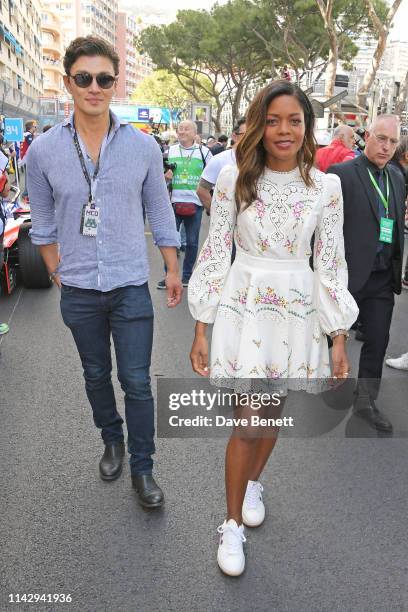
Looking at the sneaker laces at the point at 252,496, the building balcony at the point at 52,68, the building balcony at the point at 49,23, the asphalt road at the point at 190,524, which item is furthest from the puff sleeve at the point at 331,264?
the building balcony at the point at 52,68

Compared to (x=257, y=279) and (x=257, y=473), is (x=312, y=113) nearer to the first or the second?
(x=257, y=279)

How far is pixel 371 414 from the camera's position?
3.73 meters

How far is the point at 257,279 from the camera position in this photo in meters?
2.16

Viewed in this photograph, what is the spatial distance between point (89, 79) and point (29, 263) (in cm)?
432

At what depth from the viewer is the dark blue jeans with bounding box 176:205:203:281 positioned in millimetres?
7048

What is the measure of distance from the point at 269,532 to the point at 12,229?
4.87 meters

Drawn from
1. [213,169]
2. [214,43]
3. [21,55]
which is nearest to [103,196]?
[213,169]

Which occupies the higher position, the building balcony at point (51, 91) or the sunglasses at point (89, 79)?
the building balcony at point (51, 91)

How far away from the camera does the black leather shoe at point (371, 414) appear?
3.63 meters

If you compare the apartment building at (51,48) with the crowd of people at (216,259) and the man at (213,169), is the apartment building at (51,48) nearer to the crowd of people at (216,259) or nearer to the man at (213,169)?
the man at (213,169)

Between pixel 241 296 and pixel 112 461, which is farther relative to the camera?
pixel 112 461

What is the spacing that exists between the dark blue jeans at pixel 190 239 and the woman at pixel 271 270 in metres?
4.80

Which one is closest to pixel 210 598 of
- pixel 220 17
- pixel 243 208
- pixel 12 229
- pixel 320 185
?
pixel 243 208

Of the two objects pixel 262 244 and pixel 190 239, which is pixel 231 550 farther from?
pixel 190 239
